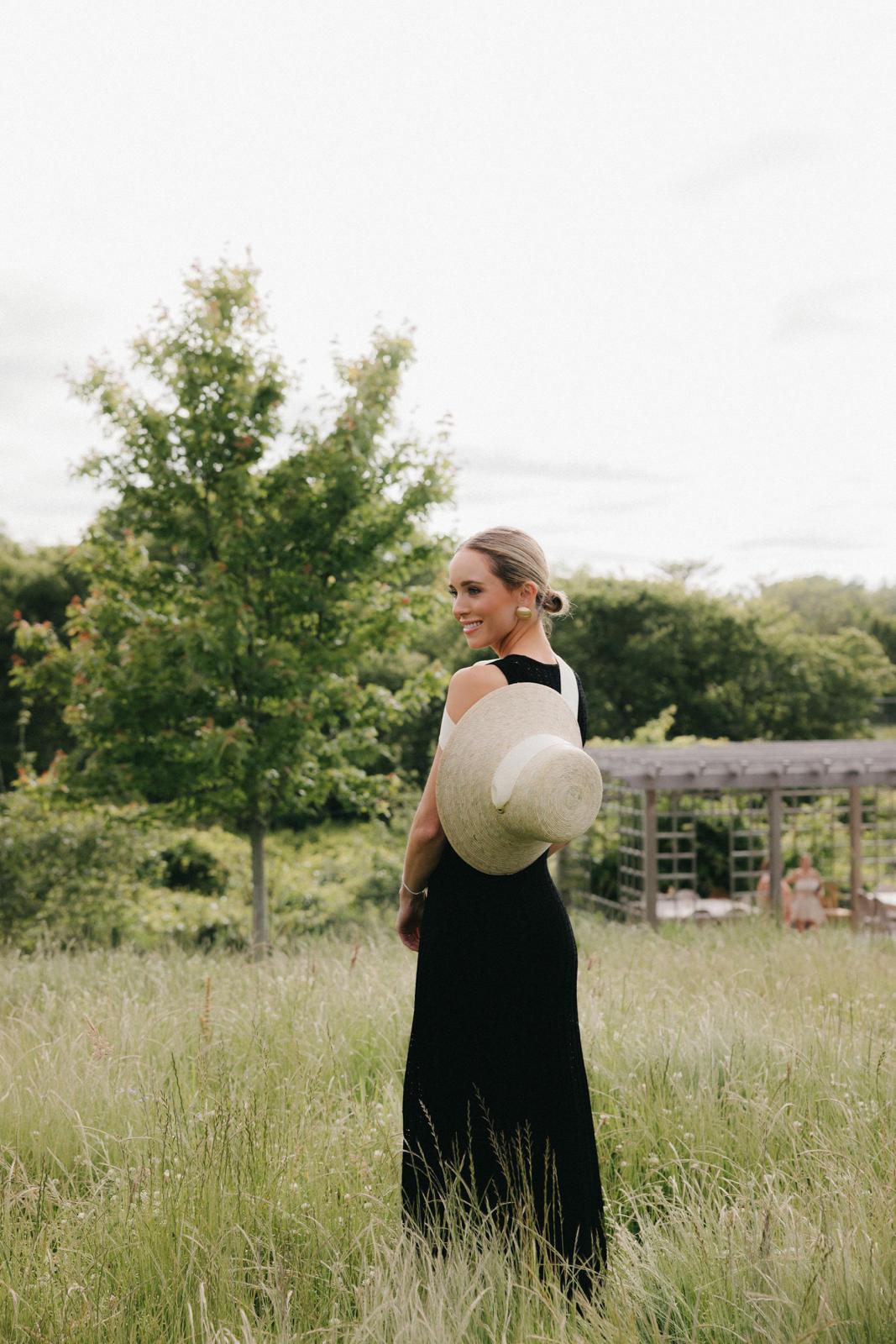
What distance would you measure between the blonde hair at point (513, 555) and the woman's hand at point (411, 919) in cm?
79

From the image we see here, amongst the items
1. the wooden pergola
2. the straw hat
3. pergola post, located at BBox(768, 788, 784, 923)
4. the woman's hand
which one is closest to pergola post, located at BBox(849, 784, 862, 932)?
the wooden pergola

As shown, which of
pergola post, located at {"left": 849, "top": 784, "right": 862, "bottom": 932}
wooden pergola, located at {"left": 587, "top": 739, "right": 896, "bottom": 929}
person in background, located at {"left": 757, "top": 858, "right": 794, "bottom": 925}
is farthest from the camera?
pergola post, located at {"left": 849, "top": 784, "right": 862, "bottom": 932}

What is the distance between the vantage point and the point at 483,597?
2621 millimetres

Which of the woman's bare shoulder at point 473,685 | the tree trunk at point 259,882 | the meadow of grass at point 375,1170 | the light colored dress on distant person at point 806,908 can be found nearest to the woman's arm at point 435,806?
the woman's bare shoulder at point 473,685

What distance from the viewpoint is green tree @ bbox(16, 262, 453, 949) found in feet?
28.7

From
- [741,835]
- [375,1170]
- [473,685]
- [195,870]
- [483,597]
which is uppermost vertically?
[483,597]

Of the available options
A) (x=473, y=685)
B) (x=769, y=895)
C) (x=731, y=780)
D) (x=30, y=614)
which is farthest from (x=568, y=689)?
(x=30, y=614)

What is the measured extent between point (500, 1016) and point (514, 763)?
2.16ft

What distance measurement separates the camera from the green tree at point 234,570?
8.75m

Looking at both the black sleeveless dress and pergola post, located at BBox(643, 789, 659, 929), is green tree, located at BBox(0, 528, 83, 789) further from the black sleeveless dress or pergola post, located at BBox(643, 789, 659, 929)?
the black sleeveless dress

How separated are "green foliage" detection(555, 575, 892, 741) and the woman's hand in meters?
19.5

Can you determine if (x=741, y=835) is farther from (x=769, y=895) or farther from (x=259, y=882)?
(x=259, y=882)

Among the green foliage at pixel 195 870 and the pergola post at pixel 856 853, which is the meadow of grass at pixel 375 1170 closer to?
the pergola post at pixel 856 853

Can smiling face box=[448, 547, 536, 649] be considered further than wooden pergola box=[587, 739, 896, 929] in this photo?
No
